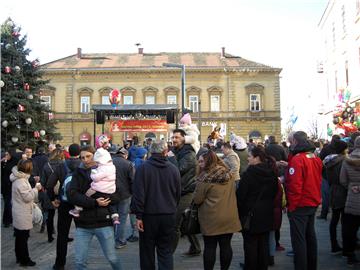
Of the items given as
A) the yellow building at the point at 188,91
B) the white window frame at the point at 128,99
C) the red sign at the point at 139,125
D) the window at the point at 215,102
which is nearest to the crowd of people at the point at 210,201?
the red sign at the point at 139,125

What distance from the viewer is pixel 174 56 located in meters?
57.4

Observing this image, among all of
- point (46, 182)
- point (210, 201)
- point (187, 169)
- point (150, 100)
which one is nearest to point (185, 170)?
point (187, 169)

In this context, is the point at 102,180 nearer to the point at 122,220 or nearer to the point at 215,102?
the point at 122,220

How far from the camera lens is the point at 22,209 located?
641 centimetres

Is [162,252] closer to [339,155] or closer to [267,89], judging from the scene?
[339,155]

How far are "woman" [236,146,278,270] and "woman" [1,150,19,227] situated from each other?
6637 millimetres

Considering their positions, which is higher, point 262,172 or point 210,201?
point 262,172

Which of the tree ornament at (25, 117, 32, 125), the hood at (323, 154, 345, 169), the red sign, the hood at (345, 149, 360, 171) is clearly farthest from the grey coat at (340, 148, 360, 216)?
the red sign

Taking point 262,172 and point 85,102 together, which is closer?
point 262,172

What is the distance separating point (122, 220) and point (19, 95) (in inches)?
535

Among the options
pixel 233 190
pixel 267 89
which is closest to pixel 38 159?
pixel 233 190

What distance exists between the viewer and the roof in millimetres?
52312

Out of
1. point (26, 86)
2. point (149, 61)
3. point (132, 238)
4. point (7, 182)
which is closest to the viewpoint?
point (132, 238)

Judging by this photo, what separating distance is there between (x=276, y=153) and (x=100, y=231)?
4.55 m
